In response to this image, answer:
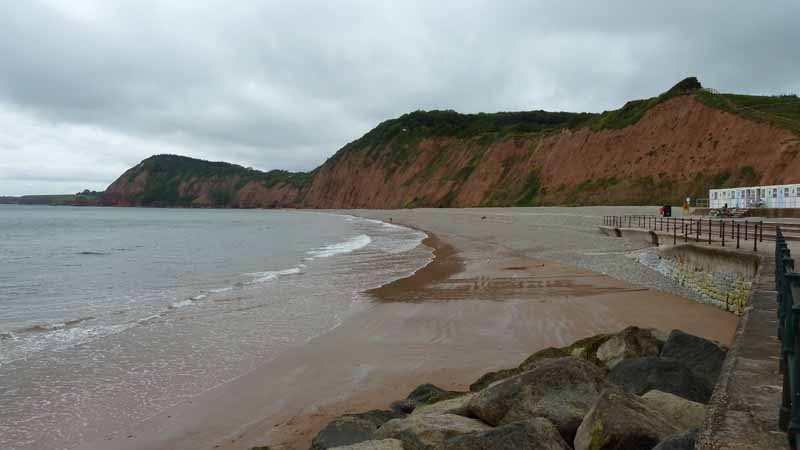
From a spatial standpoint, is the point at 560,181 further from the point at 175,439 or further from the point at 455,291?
the point at 175,439

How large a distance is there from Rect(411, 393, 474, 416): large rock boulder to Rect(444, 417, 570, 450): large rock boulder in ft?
4.18

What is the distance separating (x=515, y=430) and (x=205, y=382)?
17.5 feet

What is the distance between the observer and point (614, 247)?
23.2 metres

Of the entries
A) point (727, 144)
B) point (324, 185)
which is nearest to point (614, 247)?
point (727, 144)

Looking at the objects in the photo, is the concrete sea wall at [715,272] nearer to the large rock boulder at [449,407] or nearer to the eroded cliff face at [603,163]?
the large rock boulder at [449,407]

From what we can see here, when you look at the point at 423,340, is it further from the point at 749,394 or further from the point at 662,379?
the point at 749,394

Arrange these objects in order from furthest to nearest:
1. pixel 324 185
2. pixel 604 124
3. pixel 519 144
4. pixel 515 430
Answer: pixel 324 185, pixel 519 144, pixel 604 124, pixel 515 430

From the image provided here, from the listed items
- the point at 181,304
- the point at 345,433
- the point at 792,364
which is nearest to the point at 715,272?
the point at 345,433

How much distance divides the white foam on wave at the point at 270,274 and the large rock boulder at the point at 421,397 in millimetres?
11791

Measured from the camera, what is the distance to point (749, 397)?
3.42 metres

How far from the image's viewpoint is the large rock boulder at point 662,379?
5.31 meters

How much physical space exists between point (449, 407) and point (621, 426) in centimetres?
202

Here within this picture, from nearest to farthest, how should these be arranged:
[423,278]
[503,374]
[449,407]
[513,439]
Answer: [513,439], [449,407], [503,374], [423,278]

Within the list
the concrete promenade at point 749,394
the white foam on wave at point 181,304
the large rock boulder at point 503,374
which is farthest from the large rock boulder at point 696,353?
the white foam on wave at point 181,304
